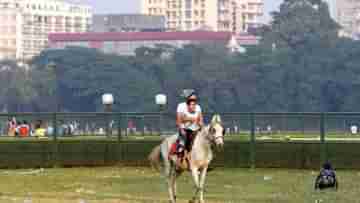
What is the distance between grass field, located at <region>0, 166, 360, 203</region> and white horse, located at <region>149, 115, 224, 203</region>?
25.9 inches

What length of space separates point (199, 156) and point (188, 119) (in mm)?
662

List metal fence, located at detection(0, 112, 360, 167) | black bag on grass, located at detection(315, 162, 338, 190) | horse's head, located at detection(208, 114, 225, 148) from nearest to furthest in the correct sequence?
horse's head, located at detection(208, 114, 225, 148)
black bag on grass, located at detection(315, 162, 338, 190)
metal fence, located at detection(0, 112, 360, 167)

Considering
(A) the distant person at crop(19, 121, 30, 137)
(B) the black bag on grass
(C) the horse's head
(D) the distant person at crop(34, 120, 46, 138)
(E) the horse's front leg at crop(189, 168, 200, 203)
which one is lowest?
(A) the distant person at crop(19, 121, 30, 137)

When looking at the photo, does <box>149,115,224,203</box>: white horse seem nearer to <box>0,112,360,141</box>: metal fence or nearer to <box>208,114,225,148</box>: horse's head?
<box>208,114,225,148</box>: horse's head

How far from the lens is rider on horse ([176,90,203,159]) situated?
29094 millimetres

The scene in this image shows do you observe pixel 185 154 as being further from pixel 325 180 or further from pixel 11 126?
pixel 11 126

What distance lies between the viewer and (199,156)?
1156 inches

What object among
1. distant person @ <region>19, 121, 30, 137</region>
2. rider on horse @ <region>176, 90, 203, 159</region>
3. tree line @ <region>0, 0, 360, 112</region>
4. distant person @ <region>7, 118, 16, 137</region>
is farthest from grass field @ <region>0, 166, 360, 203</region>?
tree line @ <region>0, 0, 360, 112</region>

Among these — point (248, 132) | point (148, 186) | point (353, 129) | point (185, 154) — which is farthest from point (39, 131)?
point (185, 154)

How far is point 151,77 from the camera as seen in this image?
165750 millimetres

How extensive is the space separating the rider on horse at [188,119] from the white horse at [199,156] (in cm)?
14

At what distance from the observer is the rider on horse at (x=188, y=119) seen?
29.1 meters

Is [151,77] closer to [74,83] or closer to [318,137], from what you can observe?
[74,83]

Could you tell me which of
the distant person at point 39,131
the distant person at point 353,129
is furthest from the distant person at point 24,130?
the distant person at point 353,129
